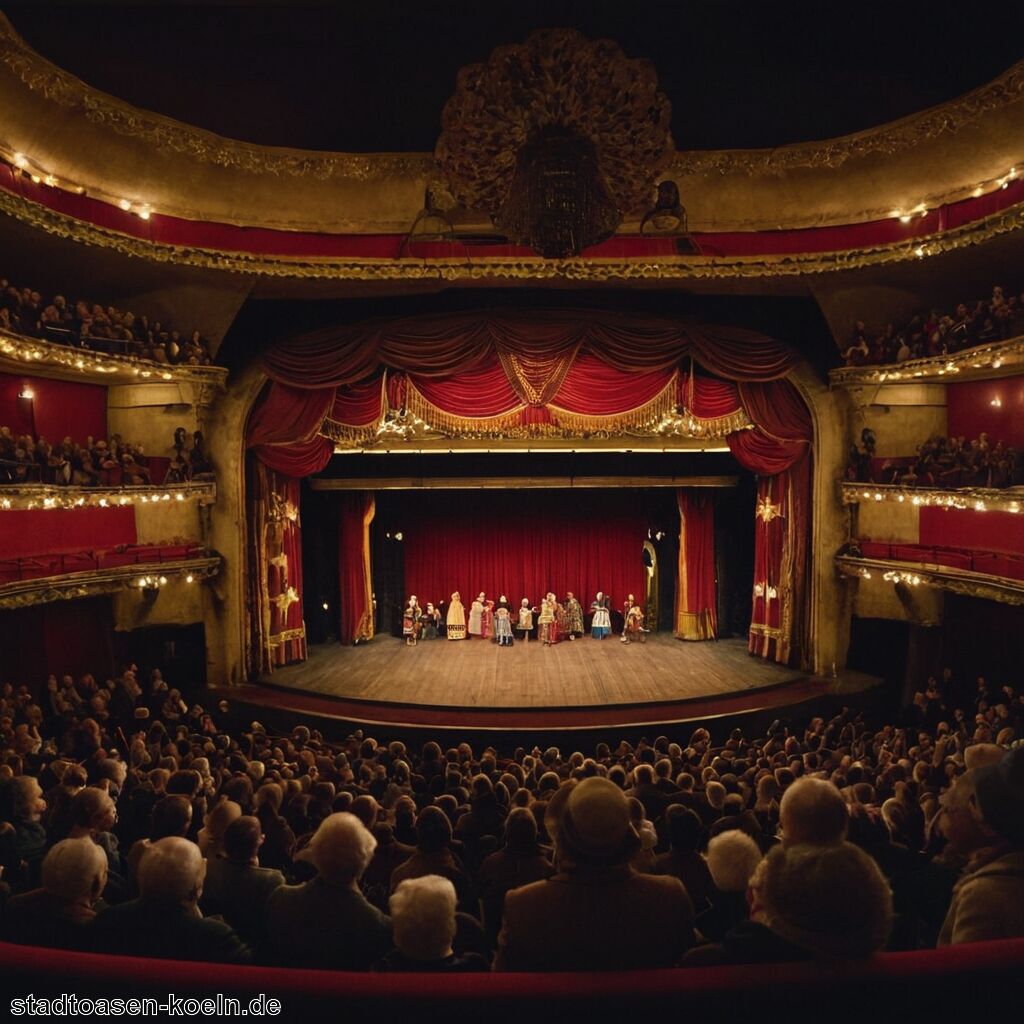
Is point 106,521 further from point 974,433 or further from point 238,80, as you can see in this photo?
point 974,433

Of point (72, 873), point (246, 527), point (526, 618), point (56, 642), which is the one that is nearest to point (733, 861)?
point (72, 873)

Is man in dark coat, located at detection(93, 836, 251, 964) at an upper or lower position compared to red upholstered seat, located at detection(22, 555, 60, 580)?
lower

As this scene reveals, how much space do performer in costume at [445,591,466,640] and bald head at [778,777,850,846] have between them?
48.9 ft

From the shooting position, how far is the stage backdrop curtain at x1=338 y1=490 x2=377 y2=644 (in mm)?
16891

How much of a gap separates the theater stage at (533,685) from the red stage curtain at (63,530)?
11.6 feet

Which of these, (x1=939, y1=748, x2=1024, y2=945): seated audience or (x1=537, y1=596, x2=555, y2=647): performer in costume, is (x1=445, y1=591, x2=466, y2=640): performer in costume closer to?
(x1=537, y1=596, x2=555, y2=647): performer in costume

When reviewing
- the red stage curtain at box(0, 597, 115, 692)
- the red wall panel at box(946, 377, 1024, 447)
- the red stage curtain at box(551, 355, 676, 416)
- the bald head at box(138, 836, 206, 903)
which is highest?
the red stage curtain at box(551, 355, 676, 416)

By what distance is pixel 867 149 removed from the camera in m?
11.3

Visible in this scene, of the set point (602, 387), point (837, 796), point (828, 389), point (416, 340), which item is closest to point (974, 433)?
point (828, 389)

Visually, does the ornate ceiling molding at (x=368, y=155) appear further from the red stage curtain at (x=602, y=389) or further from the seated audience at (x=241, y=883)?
the seated audience at (x=241, y=883)

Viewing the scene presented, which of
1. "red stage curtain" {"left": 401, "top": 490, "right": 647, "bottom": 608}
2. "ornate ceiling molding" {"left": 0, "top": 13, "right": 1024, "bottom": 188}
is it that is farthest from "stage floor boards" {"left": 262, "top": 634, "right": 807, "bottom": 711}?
"ornate ceiling molding" {"left": 0, "top": 13, "right": 1024, "bottom": 188}

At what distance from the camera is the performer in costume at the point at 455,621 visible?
17.1 metres

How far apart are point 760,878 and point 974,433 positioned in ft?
42.1

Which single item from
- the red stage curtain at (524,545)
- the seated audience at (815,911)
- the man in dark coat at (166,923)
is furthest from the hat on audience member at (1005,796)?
the red stage curtain at (524,545)
